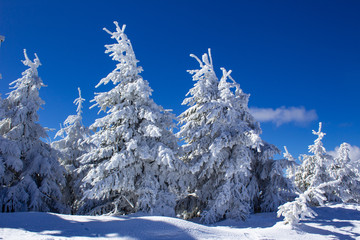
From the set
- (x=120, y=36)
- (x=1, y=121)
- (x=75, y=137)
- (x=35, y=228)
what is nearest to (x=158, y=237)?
(x=35, y=228)

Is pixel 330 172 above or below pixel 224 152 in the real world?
below

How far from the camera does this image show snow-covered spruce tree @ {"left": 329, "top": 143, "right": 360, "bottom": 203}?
21312 millimetres

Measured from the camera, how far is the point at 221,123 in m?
13.5

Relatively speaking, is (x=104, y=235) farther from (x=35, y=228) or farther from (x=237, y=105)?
(x=237, y=105)

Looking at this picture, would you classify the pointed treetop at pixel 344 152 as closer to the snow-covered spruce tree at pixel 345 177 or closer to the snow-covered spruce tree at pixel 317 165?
the snow-covered spruce tree at pixel 345 177

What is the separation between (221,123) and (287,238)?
6.91 m

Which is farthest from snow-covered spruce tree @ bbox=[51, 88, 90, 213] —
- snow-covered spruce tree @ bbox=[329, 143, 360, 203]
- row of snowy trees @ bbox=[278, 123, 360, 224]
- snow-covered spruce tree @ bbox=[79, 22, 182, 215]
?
snow-covered spruce tree @ bbox=[329, 143, 360, 203]

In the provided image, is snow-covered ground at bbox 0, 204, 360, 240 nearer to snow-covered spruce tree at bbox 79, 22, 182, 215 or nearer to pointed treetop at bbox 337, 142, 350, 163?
snow-covered spruce tree at bbox 79, 22, 182, 215

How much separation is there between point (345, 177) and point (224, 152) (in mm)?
16703

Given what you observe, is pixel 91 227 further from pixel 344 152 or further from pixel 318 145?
pixel 344 152

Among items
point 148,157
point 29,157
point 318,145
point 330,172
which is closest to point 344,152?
point 330,172

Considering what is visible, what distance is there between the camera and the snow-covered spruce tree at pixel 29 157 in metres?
12.8

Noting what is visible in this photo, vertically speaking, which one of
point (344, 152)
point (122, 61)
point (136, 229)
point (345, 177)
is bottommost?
point (136, 229)

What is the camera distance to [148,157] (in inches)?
450
